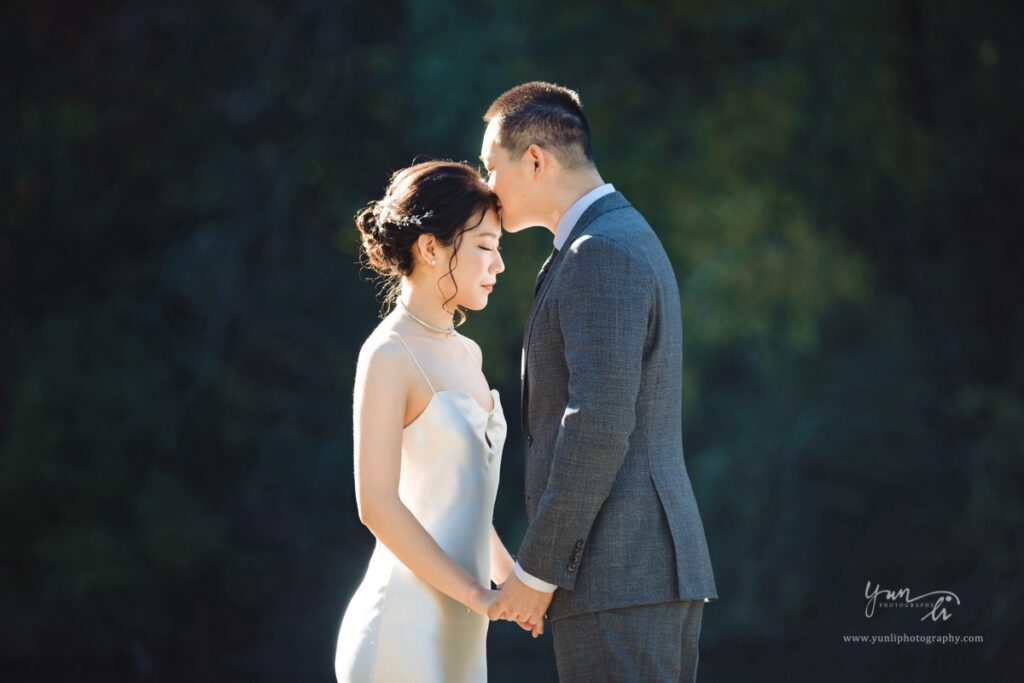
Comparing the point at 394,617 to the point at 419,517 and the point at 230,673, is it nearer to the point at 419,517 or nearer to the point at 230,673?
the point at 419,517

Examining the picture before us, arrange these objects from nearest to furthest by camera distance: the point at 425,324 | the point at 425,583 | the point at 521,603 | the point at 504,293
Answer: the point at 521,603, the point at 425,583, the point at 425,324, the point at 504,293

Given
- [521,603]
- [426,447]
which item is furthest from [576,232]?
[521,603]

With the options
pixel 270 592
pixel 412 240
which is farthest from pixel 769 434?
pixel 412 240

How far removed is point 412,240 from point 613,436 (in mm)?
669

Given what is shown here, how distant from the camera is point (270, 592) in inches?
215

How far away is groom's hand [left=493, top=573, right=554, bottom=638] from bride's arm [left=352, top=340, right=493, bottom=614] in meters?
0.05

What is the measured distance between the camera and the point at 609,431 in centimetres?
226

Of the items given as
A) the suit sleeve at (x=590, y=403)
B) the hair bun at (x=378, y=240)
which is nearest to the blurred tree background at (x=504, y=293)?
the hair bun at (x=378, y=240)

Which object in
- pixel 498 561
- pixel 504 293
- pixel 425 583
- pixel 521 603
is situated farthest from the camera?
pixel 504 293

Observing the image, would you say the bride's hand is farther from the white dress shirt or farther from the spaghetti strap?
the white dress shirt

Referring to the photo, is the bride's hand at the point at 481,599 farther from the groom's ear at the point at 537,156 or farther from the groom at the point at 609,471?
the groom's ear at the point at 537,156

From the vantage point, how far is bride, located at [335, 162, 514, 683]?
242 centimetres

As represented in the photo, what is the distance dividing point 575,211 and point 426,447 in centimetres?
63

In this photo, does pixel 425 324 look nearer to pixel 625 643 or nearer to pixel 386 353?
pixel 386 353
